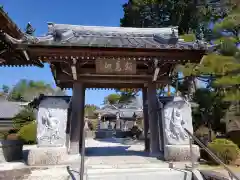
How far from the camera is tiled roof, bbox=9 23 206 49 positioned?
6.05 meters

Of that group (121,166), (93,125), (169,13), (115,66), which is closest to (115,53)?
(115,66)

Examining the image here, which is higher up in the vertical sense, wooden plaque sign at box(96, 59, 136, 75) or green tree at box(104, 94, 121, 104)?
green tree at box(104, 94, 121, 104)

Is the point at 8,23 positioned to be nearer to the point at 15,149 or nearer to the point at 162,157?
the point at 15,149

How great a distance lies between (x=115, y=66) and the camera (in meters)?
6.77

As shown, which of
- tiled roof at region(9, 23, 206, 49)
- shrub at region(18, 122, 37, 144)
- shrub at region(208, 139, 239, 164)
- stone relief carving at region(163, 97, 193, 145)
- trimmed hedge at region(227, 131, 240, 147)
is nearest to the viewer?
tiled roof at region(9, 23, 206, 49)

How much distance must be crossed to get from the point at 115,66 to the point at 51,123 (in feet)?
8.68

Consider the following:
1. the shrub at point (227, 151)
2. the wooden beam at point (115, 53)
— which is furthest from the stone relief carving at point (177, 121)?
the shrub at point (227, 151)

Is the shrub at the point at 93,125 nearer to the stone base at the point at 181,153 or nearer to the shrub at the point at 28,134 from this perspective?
the shrub at the point at 28,134

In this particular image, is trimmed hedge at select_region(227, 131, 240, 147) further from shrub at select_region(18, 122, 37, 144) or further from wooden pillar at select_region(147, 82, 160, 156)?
shrub at select_region(18, 122, 37, 144)

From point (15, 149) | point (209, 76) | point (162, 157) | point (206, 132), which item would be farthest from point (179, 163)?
point (209, 76)

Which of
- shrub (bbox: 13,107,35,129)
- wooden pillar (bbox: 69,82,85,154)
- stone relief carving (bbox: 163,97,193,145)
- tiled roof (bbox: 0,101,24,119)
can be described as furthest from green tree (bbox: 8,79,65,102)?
stone relief carving (bbox: 163,97,193,145)

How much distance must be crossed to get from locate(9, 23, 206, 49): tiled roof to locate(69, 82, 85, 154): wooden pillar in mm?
1611

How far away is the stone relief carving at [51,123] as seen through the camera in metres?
5.97

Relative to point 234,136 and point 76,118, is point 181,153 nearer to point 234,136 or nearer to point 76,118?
point 76,118
